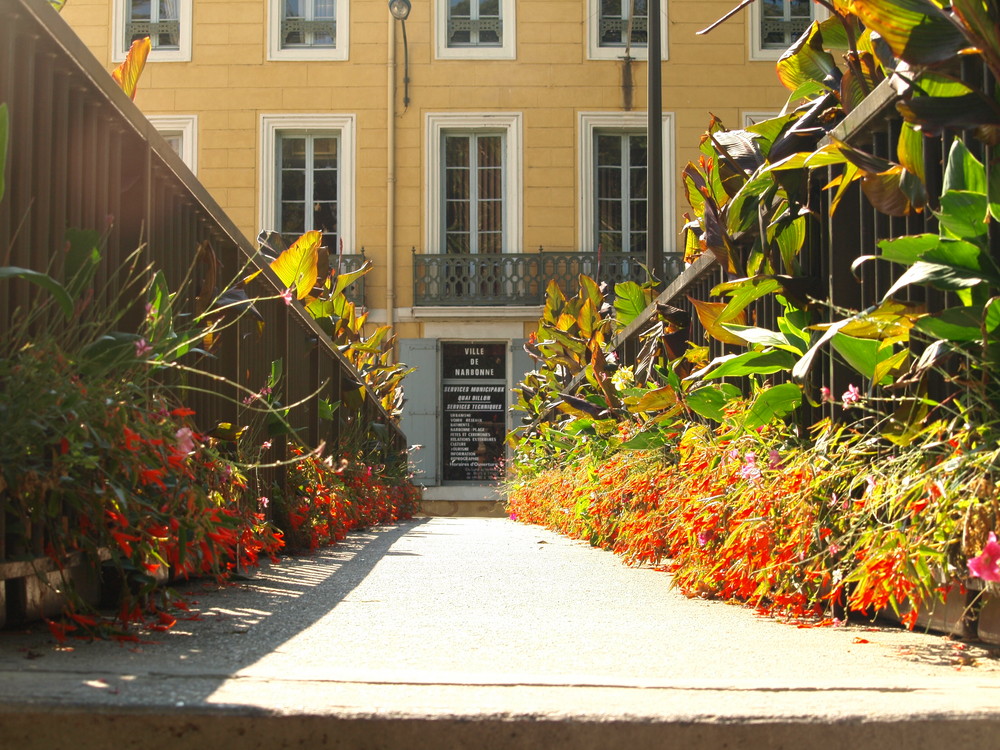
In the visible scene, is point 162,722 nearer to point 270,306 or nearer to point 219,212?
point 219,212

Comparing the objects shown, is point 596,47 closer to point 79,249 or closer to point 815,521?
point 815,521

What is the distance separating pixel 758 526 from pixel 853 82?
1235mm

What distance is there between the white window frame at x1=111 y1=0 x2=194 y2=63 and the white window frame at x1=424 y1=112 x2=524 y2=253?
420 cm

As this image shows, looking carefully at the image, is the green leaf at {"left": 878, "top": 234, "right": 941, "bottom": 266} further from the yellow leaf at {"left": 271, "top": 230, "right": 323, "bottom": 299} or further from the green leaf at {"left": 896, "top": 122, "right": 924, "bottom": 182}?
the yellow leaf at {"left": 271, "top": 230, "right": 323, "bottom": 299}

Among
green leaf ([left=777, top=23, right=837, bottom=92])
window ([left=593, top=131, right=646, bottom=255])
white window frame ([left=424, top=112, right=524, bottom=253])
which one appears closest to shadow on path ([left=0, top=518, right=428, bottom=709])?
green leaf ([left=777, top=23, right=837, bottom=92])

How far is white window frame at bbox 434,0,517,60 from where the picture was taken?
67.8 ft

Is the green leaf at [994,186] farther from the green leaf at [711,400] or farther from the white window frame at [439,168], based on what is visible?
the white window frame at [439,168]

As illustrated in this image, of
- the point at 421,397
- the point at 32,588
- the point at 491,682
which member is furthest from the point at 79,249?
the point at 421,397

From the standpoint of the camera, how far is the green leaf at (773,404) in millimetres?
3477

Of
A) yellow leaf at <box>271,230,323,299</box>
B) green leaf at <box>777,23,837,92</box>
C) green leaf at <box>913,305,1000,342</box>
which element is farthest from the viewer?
yellow leaf at <box>271,230,323,299</box>

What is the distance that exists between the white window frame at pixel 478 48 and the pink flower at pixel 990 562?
1946 cm

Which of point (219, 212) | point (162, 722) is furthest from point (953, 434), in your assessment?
point (219, 212)

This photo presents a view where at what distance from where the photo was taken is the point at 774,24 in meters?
20.8

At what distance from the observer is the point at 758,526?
3182mm
